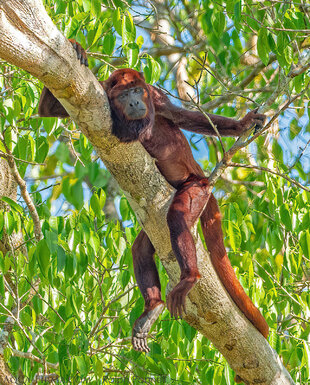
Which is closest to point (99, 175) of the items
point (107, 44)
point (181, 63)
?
point (107, 44)

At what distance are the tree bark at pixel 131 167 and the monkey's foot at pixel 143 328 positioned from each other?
1.62 feet

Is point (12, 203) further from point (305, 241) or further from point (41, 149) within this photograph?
point (305, 241)

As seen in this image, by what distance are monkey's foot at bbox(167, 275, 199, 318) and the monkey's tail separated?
367 mm

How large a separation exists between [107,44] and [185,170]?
1.00 metres

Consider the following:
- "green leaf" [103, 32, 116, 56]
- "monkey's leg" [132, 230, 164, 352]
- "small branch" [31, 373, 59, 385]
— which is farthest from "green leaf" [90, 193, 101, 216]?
"small branch" [31, 373, 59, 385]

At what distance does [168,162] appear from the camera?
3363 millimetres

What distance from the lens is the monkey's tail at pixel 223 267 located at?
2.98m

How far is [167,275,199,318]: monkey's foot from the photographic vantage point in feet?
8.89

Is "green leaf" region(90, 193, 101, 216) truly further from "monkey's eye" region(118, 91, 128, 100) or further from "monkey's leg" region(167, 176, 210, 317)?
"monkey's leg" region(167, 176, 210, 317)

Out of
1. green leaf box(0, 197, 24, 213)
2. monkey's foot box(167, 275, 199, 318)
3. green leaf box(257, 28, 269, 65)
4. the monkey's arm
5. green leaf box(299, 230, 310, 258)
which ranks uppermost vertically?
green leaf box(257, 28, 269, 65)

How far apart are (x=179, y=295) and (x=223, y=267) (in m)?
0.51

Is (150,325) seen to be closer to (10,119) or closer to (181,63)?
(10,119)

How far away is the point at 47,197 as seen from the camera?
4.04 m

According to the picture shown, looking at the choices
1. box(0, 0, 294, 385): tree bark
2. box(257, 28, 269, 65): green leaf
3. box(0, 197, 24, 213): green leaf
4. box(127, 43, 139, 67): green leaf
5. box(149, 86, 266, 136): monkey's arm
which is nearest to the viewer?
box(0, 0, 294, 385): tree bark
